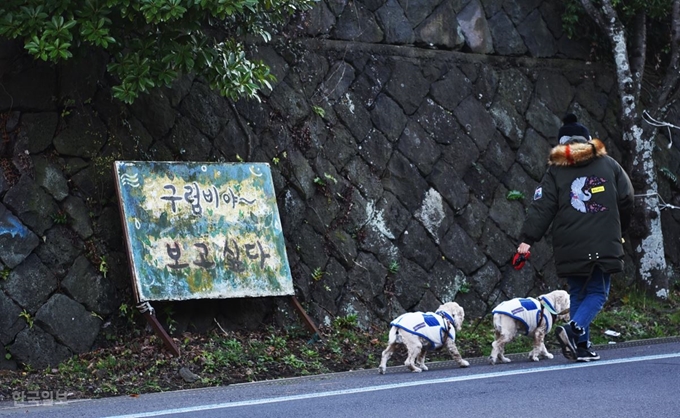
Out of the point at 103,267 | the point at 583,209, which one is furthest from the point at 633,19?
the point at 103,267

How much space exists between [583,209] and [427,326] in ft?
5.50

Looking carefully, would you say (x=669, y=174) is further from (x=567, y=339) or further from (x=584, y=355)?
(x=567, y=339)

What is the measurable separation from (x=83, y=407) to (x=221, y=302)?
10.2 feet

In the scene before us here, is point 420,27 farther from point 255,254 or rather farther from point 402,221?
point 255,254

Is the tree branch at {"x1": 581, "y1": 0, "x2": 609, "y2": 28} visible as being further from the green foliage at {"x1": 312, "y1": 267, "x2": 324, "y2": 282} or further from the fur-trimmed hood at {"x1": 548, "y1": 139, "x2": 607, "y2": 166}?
the green foliage at {"x1": 312, "y1": 267, "x2": 324, "y2": 282}

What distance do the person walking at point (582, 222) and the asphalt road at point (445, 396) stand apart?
1.37 ft

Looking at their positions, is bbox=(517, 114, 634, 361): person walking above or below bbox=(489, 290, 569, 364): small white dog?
above

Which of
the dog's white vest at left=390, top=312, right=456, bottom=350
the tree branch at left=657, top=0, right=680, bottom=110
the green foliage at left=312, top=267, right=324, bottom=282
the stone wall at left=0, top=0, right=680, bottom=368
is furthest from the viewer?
the tree branch at left=657, top=0, right=680, bottom=110

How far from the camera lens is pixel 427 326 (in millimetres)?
8836

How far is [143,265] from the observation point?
31.1 ft

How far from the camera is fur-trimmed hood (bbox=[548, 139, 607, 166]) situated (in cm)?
900

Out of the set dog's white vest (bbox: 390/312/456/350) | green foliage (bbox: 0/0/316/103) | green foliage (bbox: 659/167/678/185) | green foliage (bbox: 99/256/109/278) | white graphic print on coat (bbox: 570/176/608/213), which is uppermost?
green foliage (bbox: 0/0/316/103)

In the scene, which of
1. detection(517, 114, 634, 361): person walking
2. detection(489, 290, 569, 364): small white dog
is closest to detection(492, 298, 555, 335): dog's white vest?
detection(489, 290, 569, 364): small white dog

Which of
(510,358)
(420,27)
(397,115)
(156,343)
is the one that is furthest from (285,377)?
(420,27)
